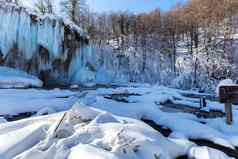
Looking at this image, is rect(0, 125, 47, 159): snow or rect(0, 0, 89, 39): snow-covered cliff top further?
rect(0, 0, 89, 39): snow-covered cliff top

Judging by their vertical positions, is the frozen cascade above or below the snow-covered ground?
above

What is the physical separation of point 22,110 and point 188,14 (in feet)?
78.3

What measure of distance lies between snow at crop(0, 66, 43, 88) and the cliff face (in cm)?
71

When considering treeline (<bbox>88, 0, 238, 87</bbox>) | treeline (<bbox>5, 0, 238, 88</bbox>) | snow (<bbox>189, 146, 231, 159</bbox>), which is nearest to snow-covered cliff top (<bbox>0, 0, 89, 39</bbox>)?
treeline (<bbox>5, 0, 238, 88</bbox>)

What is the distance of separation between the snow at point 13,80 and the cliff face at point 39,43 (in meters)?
0.71

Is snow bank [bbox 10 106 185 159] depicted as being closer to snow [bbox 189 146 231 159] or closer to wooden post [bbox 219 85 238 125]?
snow [bbox 189 146 231 159]

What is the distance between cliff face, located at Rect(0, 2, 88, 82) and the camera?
44.6 feet

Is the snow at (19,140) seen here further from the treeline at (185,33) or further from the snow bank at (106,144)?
the treeline at (185,33)

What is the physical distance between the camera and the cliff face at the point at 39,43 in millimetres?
13602

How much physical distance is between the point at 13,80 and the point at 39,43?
3.73 meters

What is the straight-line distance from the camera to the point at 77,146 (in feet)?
8.46

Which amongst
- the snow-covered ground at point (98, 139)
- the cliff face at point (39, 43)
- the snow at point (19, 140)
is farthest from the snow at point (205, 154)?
the cliff face at point (39, 43)

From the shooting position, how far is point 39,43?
1511cm

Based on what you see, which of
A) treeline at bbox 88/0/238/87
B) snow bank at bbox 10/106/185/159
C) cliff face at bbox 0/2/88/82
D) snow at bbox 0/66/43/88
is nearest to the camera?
snow bank at bbox 10/106/185/159
